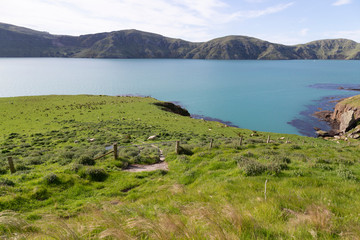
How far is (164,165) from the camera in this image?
17906mm

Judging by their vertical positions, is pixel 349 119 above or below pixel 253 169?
below

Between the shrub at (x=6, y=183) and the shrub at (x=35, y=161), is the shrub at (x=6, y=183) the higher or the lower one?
the higher one

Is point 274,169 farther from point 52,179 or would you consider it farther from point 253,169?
point 52,179

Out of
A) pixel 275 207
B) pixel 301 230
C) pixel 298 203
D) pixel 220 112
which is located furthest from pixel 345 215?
pixel 220 112

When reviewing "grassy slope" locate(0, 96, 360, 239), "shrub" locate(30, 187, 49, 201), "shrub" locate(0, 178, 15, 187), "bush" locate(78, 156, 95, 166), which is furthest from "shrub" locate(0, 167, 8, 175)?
"shrub" locate(30, 187, 49, 201)

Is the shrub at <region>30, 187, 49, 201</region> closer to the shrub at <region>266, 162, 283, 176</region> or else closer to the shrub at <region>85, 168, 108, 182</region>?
the shrub at <region>85, 168, 108, 182</region>

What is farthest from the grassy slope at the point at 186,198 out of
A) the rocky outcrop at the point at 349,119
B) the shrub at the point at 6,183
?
the rocky outcrop at the point at 349,119

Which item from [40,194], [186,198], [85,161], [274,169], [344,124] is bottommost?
[344,124]

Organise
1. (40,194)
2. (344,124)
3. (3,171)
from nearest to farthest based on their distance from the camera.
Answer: (40,194) < (3,171) < (344,124)

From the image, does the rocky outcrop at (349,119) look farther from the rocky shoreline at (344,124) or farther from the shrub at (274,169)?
the shrub at (274,169)

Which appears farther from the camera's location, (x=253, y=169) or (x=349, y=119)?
(x=349, y=119)

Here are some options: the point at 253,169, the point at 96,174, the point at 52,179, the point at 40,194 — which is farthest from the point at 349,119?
the point at 40,194

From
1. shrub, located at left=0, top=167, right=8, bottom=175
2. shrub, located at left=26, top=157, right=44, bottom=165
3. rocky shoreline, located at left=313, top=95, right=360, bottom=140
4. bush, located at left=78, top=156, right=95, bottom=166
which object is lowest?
rocky shoreline, located at left=313, top=95, right=360, bottom=140

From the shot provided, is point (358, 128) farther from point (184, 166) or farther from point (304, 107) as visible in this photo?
point (184, 166)
